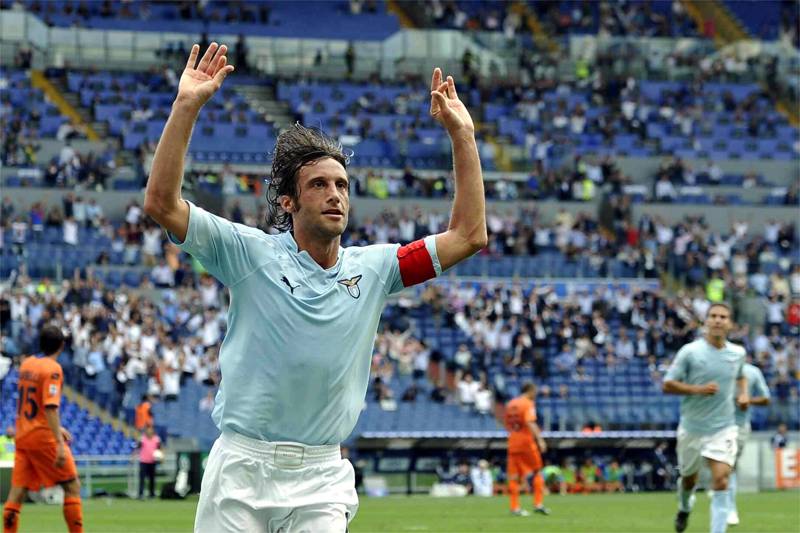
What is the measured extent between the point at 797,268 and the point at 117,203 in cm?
1877

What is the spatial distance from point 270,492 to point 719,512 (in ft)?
32.0

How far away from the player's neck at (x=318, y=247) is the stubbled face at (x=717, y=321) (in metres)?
10.2

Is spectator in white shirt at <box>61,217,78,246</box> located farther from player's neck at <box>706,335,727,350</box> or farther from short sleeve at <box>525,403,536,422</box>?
player's neck at <box>706,335,727,350</box>

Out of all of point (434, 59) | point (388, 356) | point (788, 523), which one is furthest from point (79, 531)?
point (434, 59)

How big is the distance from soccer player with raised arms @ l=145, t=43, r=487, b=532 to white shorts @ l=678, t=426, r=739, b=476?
10.2 m

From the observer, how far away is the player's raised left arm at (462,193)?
6.21 metres

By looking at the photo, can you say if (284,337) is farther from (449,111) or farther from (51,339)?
(51,339)

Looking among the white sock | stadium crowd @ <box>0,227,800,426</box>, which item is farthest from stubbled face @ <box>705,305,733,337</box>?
stadium crowd @ <box>0,227,800,426</box>

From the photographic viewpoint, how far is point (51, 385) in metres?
13.8

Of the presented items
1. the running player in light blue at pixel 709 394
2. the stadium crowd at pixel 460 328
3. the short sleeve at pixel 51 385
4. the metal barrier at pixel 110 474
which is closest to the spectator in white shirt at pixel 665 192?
the stadium crowd at pixel 460 328

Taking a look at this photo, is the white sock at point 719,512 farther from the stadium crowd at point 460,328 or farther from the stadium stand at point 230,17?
the stadium stand at point 230,17

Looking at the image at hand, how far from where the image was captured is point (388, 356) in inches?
1442

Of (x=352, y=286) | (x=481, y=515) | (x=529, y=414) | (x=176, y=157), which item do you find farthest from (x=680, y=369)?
(x=176, y=157)

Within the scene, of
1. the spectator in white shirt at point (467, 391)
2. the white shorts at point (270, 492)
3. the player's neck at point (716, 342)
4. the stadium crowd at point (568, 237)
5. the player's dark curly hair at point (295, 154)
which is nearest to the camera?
the white shorts at point (270, 492)
